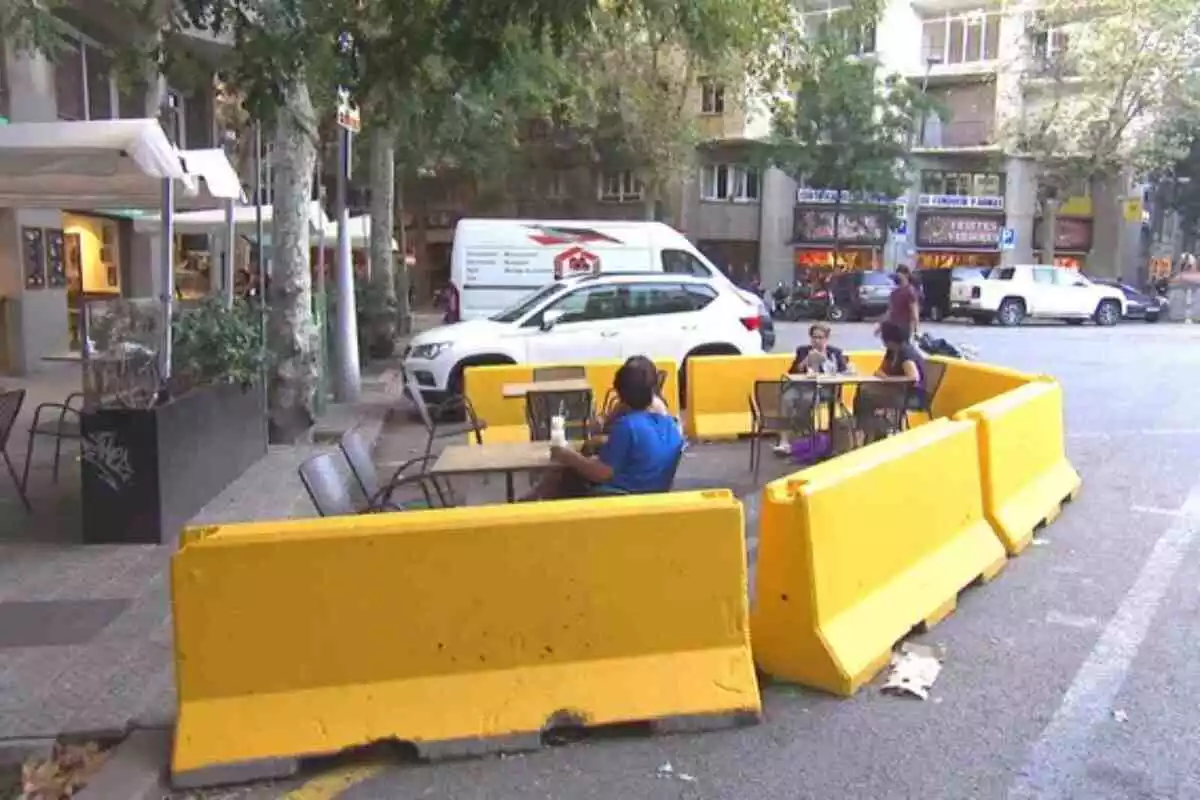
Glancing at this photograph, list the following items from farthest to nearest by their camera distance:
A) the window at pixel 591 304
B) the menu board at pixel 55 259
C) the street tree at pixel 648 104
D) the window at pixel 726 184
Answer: the window at pixel 726 184 → the street tree at pixel 648 104 → the menu board at pixel 55 259 → the window at pixel 591 304

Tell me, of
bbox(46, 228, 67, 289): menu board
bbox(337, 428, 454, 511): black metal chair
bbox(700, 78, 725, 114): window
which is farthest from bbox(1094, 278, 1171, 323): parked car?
bbox(337, 428, 454, 511): black metal chair

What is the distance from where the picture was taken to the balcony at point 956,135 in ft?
128

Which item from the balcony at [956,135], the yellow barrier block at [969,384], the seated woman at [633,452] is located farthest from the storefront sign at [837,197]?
the seated woman at [633,452]

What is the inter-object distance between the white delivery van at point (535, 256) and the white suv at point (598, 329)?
4262mm

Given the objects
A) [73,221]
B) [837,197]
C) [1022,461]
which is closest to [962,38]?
[837,197]

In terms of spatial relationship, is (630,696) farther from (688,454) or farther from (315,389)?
(315,389)

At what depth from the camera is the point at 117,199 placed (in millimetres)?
9492

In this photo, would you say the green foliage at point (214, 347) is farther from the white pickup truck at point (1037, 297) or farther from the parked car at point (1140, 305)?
the parked car at point (1140, 305)

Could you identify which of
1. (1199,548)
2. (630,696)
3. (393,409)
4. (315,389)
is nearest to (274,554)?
(630,696)

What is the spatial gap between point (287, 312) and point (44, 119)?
25.9 ft

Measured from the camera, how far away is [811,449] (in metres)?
9.32

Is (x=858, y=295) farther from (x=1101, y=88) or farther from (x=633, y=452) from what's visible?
(x=633, y=452)

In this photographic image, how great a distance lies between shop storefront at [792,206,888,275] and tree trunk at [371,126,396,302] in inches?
924

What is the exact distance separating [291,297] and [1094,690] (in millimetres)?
7957
